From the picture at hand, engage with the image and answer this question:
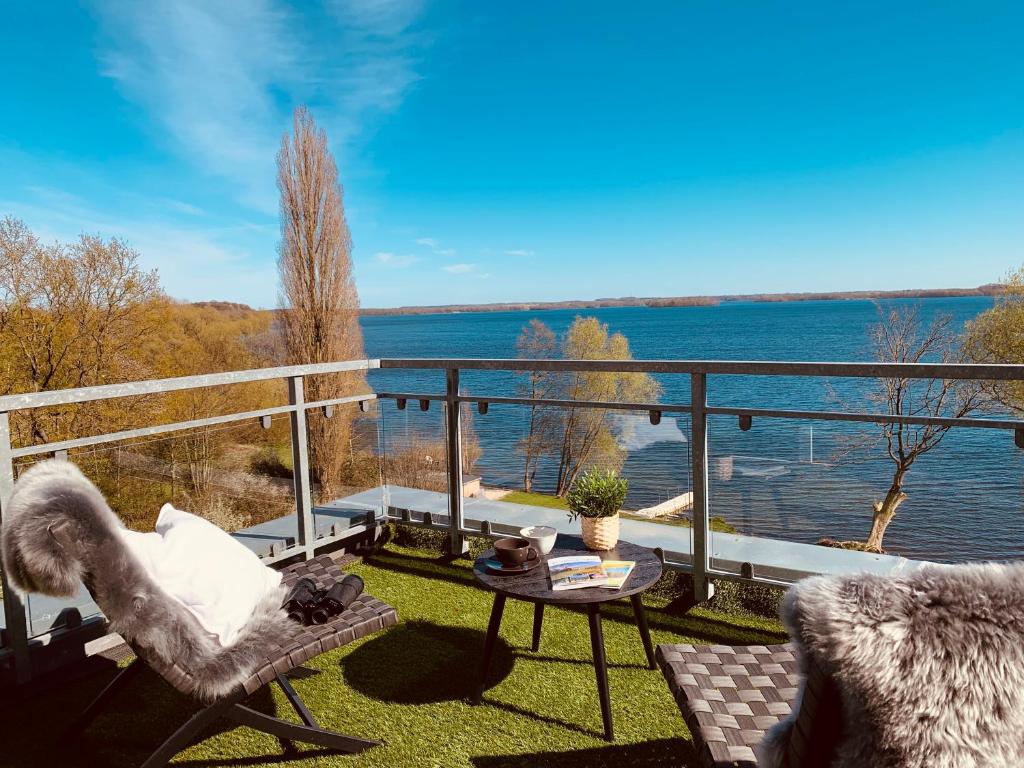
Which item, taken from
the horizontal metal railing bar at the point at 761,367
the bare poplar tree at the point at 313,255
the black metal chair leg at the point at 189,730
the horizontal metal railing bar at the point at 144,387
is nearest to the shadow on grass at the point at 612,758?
the black metal chair leg at the point at 189,730

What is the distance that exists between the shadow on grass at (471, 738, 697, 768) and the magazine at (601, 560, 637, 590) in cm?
52

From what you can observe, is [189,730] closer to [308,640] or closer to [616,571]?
[308,640]

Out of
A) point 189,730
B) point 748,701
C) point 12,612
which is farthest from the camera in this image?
point 12,612

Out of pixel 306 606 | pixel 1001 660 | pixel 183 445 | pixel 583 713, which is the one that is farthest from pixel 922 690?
pixel 183 445

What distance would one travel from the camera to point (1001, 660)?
0.93 metres

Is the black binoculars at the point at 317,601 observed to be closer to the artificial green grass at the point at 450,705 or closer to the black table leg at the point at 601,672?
the artificial green grass at the point at 450,705

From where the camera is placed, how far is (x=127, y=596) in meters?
1.74

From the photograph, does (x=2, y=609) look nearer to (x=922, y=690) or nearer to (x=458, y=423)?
→ (x=458, y=423)

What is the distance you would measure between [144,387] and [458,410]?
67.8 inches

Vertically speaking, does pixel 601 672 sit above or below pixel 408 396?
below

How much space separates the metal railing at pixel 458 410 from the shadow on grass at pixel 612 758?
1156 millimetres

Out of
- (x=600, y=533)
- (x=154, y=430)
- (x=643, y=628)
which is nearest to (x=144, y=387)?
(x=154, y=430)

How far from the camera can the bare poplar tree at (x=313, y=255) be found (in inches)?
769

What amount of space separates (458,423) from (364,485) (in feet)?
2.74
